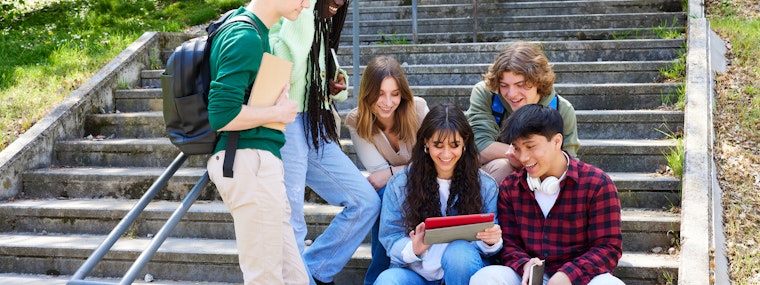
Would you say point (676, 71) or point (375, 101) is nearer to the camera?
point (375, 101)

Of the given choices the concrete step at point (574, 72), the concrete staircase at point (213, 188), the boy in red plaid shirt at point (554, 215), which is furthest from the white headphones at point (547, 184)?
the concrete step at point (574, 72)

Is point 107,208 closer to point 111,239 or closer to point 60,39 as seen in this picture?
point 111,239

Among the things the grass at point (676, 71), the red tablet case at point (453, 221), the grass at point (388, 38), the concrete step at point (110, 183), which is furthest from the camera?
the grass at point (388, 38)

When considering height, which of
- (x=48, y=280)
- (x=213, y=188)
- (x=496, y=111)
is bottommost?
(x=48, y=280)

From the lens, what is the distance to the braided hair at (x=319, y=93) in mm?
3436

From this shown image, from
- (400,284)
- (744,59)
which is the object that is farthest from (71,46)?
(744,59)

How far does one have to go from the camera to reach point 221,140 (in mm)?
2816

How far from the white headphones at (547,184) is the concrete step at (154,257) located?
27.4 inches

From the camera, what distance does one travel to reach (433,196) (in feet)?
11.8

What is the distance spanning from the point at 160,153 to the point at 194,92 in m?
2.65

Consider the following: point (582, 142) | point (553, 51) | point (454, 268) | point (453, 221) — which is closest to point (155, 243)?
point (453, 221)

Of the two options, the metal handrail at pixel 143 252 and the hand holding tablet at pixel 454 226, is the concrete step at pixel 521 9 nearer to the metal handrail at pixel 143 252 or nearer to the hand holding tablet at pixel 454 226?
the hand holding tablet at pixel 454 226

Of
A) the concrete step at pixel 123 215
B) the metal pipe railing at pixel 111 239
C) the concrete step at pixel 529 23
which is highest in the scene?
the concrete step at pixel 529 23

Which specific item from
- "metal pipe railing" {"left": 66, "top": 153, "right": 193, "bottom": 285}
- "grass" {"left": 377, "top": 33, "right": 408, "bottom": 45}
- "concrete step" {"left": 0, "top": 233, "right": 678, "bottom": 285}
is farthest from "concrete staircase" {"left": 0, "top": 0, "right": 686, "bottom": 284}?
"metal pipe railing" {"left": 66, "top": 153, "right": 193, "bottom": 285}
